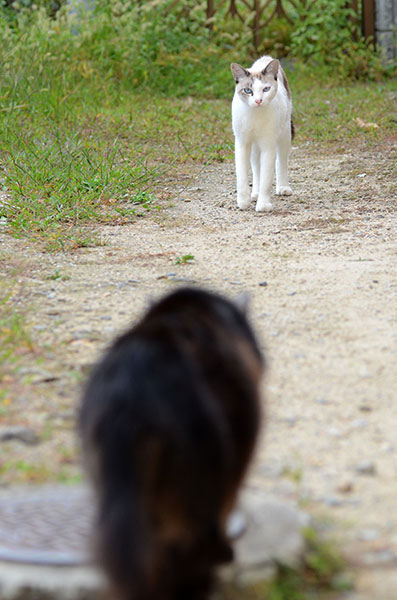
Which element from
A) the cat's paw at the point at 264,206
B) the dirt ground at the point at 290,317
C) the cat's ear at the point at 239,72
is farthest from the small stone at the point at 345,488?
the cat's ear at the point at 239,72

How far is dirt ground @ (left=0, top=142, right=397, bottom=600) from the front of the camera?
2275 millimetres

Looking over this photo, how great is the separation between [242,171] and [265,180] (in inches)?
7.4

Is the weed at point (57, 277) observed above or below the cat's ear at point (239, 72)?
below

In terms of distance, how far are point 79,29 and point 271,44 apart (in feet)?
9.53

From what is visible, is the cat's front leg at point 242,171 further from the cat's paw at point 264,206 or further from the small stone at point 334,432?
the small stone at point 334,432

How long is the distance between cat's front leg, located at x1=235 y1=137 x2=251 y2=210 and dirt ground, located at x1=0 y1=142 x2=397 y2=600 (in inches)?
4.7

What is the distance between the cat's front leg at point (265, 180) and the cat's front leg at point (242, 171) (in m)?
0.11

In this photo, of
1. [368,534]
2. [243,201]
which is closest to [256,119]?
[243,201]

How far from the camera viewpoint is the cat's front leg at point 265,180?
221 inches

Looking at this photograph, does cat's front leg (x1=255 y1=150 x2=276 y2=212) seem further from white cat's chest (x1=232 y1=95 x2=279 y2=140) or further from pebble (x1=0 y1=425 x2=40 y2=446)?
pebble (x1=0 y1=425 x2=40 y2=446)

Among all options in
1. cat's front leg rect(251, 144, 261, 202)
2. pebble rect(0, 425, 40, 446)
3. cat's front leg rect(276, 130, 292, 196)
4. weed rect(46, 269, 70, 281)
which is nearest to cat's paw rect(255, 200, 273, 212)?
cat's front leg rect(251, 144, 261, 202)

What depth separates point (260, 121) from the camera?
5.55 meters

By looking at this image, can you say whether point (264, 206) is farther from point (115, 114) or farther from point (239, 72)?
point (115, 114)

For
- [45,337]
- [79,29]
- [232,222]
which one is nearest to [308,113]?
[79,29]
